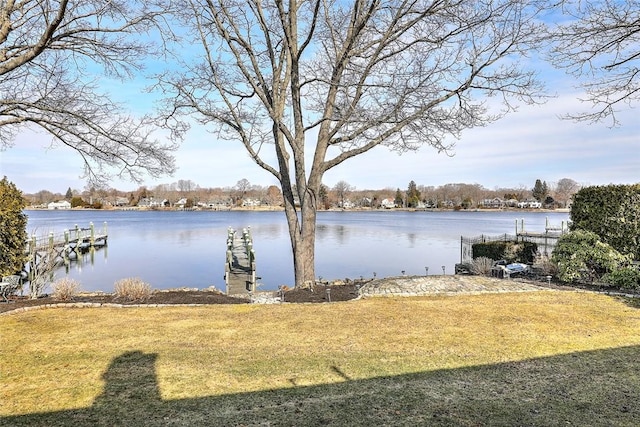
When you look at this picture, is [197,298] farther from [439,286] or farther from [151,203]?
[151,203]

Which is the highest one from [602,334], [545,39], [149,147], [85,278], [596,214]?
[545,39]

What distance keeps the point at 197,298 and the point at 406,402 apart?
5816mm

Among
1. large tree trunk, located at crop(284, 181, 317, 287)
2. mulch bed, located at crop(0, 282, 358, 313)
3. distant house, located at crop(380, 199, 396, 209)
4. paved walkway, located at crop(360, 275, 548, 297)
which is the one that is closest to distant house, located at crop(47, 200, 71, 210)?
distant house, located at crop(380, 199, 396, 209)

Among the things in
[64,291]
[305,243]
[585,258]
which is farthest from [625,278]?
[64,291]

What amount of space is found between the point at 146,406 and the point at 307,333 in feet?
8.53

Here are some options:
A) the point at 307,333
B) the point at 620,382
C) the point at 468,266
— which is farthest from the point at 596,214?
the point at 307,333

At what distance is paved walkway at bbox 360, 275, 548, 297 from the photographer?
906cm

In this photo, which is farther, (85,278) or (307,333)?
(85,278)

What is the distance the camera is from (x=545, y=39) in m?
7.49

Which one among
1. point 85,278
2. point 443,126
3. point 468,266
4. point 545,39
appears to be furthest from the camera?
point 85,278

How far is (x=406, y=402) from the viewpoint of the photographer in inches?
147

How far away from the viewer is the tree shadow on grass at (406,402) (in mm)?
3402

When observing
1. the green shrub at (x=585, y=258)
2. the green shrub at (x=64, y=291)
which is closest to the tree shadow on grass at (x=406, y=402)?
the green shrub at (x=64, y=291)

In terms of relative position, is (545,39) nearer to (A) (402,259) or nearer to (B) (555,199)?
(A) (402,259)
